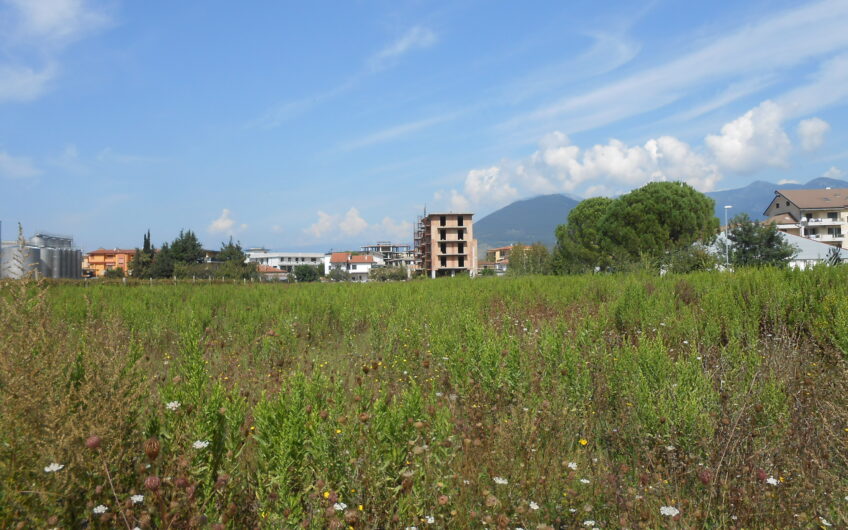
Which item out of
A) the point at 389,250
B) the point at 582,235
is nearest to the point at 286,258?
the point at 389,250

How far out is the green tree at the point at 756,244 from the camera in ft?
89.1

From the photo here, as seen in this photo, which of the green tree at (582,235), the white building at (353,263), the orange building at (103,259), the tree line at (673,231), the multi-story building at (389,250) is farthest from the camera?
the multi-story building at (389,250)

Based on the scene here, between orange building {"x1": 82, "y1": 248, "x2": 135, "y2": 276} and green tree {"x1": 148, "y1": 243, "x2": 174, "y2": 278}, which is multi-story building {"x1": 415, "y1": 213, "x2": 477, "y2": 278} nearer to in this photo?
green tree {"x1": 148, "y1": 243, "x2": 174, "y2": 278}

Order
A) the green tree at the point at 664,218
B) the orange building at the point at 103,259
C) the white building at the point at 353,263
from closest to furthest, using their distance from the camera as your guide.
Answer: the green tree at the point at 664,218 → the orange building at the point at 103,259 → the white building at the point at 353,263

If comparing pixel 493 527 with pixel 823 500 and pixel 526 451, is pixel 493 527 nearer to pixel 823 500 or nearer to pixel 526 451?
pixel 526 451

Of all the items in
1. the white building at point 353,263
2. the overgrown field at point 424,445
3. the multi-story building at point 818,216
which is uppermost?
the multi-story building at point 818,216

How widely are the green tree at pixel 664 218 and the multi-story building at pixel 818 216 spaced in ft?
151

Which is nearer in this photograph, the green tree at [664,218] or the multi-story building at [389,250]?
the green tree at [664,218]

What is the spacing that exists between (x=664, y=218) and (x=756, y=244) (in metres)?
5.09

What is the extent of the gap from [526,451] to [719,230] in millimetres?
34879

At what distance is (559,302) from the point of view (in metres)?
10.5

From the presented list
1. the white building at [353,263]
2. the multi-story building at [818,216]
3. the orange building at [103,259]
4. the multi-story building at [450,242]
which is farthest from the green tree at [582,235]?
the orange building at [103,259]

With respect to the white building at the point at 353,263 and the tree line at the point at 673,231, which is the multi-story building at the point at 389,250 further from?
the tree line at the point at 673,231

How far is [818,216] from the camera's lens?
68.8 meters
